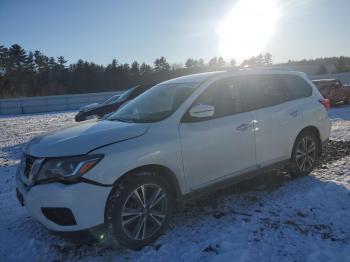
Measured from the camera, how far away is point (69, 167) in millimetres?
3084

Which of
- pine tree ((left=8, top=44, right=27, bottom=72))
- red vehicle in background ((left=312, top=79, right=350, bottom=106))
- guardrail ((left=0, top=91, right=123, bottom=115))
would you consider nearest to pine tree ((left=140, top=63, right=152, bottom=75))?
pine tree ((left=8, top=44, right=27, bottom=72))

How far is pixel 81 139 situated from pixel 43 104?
86.5 ft

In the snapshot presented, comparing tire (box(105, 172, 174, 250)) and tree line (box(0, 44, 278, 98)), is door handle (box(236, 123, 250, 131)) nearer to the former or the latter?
tire (box(105, 172, 174, 250))

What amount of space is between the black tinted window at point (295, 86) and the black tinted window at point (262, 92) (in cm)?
15

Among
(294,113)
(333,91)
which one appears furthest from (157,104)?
(333,91)

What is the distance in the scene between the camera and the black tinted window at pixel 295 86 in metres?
5.24

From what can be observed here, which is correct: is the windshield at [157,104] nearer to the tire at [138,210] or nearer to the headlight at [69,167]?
the tire at [138,210]

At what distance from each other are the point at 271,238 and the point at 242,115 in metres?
1.61

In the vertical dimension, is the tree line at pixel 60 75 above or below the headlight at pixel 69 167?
above

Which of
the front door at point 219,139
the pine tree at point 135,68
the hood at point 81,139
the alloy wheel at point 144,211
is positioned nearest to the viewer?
the hood at point 81,139

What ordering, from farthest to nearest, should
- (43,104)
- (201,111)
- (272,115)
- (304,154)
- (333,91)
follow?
1. (43,104)
2. (333,91)
3. (304,154)
4. (272,115)
5. (201,111)

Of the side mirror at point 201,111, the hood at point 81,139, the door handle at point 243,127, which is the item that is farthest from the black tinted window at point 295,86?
the hood at point 81,139

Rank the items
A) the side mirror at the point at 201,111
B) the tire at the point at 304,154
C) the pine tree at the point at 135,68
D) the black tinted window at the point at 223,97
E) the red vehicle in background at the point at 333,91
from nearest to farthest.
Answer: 1. the side mirror at the point at 201,111
2. the black tinted window at the point at 223,97
3. the tire at the point at 304,154
4. the red vehicle in background at the point at 333,91
5. the pine tree at the point at 135,68

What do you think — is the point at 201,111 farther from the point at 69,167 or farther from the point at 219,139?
the point at 69,167
